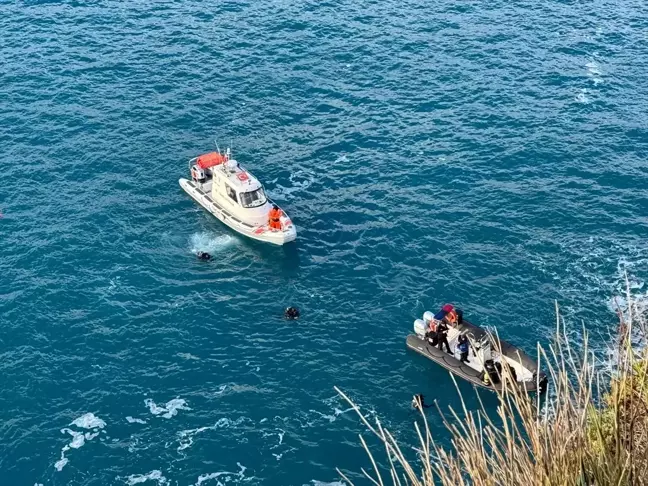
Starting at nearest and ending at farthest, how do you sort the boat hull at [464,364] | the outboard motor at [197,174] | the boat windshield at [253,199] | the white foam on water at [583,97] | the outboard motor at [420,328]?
the boat hull at [464,364], the outboard motor at [420,328], the boat windshield at [253,199], the outboard motor at [197,174], the white foam on water at [583,97]

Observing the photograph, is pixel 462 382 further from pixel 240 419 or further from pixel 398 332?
pixel 240 419

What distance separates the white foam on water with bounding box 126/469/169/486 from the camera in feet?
160

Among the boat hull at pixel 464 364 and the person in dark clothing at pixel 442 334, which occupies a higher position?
the person in dark clothing at pixel 442 334

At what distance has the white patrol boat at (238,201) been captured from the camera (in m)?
68.2

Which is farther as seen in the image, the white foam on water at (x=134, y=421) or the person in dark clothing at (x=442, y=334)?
the person in dark clothing at (x=442, y=334)

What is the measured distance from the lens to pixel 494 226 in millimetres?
69000

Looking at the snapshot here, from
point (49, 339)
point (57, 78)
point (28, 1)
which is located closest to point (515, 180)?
point (49, 339)

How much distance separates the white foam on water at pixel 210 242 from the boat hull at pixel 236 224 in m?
1.33

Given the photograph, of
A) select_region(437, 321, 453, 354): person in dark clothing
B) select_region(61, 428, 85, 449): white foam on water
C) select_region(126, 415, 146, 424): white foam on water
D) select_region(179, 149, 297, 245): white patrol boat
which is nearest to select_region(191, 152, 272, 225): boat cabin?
select_region(179, 149, 297, 245): white patrol boat

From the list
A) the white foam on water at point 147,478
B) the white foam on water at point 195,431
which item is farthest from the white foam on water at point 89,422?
the white foam on water at point 195,431

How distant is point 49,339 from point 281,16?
60940 mm

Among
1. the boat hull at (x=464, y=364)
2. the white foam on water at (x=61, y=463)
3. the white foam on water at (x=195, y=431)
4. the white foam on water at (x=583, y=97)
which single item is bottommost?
the white foam on water at (x=61, y=463)

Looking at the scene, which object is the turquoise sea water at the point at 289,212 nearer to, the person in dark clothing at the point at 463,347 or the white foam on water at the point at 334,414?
the white foam on water at the point at 334,414

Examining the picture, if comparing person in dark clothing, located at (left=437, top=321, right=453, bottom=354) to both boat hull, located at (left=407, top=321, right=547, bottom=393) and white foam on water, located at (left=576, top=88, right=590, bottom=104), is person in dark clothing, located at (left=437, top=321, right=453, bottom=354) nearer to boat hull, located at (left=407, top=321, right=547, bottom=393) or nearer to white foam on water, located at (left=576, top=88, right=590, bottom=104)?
boat hull, located at (left=407, top=321, right=547, bottom=393)
